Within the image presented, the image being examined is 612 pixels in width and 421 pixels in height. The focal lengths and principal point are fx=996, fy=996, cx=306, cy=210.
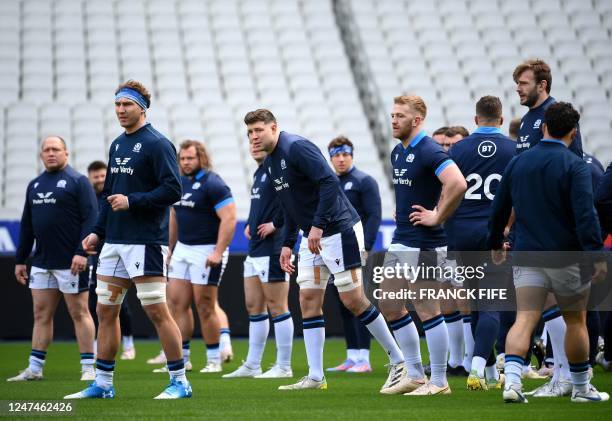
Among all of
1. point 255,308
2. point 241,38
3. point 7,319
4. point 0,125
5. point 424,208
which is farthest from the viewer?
point 241,38

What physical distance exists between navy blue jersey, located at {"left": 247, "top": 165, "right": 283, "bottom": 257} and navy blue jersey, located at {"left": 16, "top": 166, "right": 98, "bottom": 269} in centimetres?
165

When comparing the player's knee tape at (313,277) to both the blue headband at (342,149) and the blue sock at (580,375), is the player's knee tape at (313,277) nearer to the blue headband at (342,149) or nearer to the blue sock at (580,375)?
the blue sock at (580,375)

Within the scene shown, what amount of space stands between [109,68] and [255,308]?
11563 millimetres

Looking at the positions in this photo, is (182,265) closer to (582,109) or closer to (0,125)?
(0,125)

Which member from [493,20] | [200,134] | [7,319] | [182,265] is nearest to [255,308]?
[182,265]

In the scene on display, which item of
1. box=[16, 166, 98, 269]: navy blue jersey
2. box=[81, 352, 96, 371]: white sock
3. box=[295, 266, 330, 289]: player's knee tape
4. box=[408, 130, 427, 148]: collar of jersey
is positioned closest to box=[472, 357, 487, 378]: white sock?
box=[295, 266, 330, 289]: player's knee tape

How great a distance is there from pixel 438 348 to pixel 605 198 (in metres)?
2.36

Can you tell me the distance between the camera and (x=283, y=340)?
9859 mm

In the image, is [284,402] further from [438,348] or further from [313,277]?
[313,277]

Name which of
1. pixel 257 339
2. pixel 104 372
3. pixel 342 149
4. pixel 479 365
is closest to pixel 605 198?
pixel 479 365

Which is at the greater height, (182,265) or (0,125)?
(0,125)

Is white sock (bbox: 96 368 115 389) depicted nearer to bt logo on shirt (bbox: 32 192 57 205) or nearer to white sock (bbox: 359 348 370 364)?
bt logo on shirt (bbox: 32 192 57 205)

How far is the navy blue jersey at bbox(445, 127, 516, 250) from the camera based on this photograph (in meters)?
8.37

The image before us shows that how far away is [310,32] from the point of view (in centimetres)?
2250
